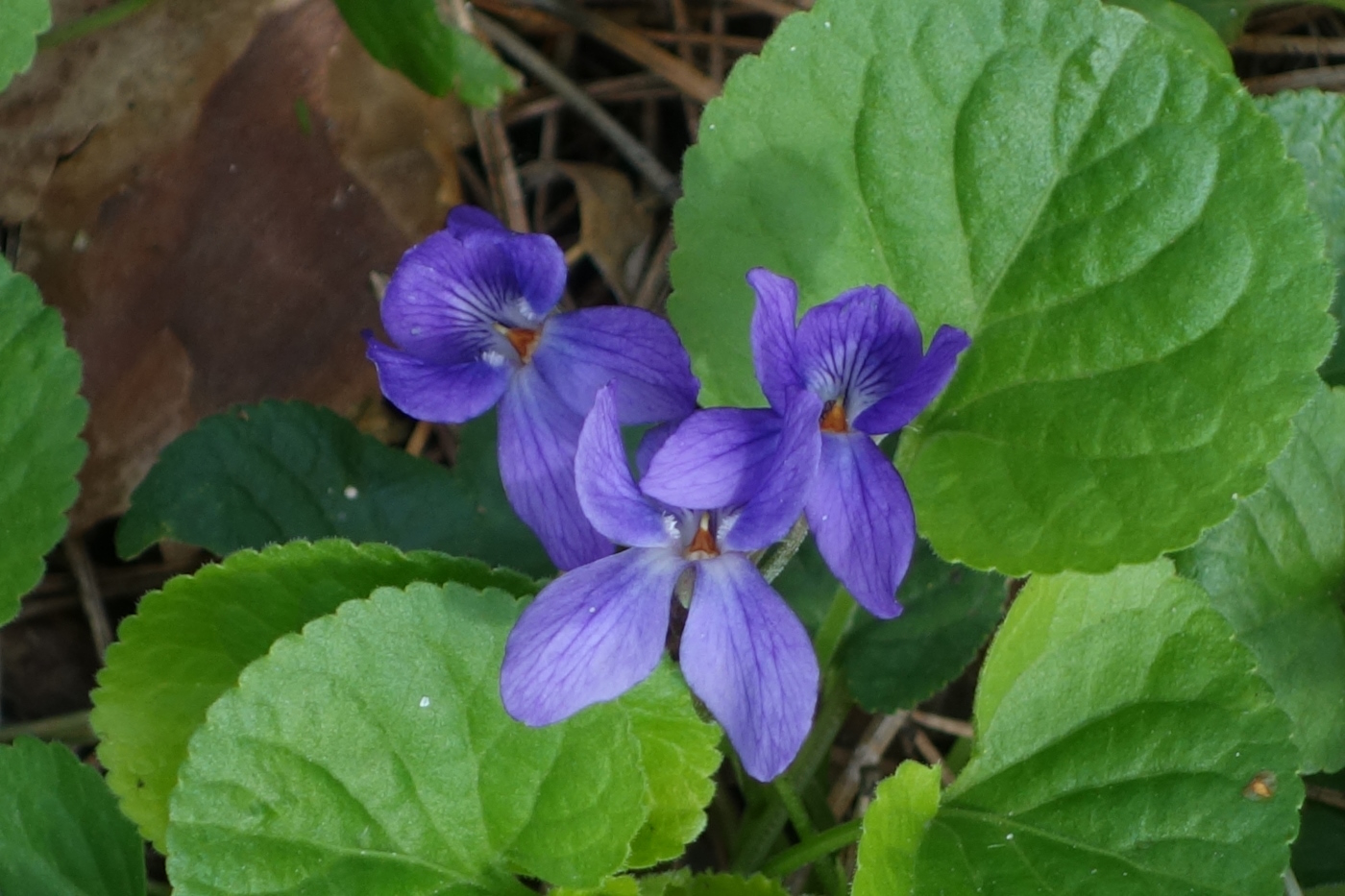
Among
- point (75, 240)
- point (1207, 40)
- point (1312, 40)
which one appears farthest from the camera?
point (1312, 40)

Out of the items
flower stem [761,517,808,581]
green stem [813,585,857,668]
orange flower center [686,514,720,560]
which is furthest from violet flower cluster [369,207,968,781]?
green stem [813,585,857,668]

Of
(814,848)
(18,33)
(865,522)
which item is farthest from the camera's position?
(814,848)

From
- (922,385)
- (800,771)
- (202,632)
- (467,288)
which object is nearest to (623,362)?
(467,288)

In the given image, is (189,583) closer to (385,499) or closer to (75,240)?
(385,499)

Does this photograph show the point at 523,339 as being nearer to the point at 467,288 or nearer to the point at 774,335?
the point at 467,288

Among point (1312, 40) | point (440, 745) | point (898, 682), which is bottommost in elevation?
point (898, 682)

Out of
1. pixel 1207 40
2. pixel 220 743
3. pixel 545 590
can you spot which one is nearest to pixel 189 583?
pixel 220 743
